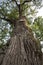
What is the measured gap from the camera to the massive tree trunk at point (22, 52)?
14.8ft

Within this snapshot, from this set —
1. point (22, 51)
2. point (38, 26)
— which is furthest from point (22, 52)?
point (38, 26)

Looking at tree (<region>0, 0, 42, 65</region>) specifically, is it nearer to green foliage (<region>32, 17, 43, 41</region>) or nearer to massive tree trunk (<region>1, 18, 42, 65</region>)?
massive tree trunk (<region>1, 18, 42, 65</region>)

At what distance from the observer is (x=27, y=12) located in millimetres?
11766

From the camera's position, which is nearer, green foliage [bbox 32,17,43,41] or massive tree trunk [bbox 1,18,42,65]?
massive tree trunk [bbox 1,18,42,65]

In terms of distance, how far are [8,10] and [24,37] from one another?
6.66 meters

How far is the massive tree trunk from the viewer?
452 centimetres

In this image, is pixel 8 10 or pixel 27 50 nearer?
pixel 27 50

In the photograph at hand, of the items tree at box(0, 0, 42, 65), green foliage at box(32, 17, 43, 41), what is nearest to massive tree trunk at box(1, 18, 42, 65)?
tree at box(0, 0, 42, 65)

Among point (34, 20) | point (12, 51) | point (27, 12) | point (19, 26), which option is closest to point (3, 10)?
point (27, 12)

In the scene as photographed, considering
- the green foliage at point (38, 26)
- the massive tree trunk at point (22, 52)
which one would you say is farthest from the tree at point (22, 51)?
the green foliage at point (38, 26)

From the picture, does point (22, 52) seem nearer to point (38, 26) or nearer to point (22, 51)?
point (22, 51)

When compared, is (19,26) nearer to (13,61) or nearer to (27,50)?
(27,50)

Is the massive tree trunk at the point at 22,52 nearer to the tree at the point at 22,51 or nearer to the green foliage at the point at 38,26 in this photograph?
the tree at the point at 22,51

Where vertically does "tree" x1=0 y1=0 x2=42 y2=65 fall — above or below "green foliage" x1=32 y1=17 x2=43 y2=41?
below
